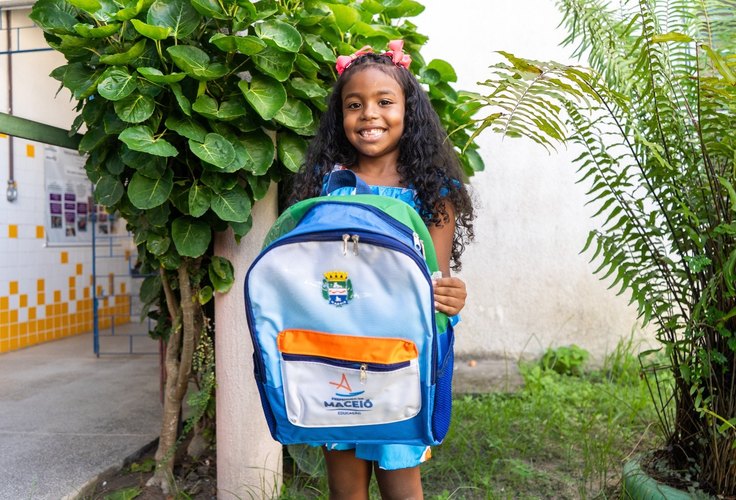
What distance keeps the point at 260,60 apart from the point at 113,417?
2.17 m

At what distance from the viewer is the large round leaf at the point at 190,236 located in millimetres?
2064

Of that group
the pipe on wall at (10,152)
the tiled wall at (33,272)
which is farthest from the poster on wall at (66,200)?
the pipe on wall at (10,152)

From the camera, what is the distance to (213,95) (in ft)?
6.69

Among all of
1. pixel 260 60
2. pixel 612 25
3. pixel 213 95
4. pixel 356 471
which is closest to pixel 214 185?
pixel 213 95

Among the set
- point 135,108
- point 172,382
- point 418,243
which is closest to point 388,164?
point 418,243

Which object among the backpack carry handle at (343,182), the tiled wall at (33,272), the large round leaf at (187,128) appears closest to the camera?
the backpack carry handle at (343,182)

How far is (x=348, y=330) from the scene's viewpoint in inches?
55.1

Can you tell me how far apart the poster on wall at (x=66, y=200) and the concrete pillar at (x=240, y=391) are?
3.30m

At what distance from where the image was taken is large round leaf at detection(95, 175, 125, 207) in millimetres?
2088

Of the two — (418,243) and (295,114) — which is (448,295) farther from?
(295,114)

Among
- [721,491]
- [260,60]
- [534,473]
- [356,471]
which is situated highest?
[260,60]

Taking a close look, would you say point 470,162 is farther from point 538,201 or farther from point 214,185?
point 538,201

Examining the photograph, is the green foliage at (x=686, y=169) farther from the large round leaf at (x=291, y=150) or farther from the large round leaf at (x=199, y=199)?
the large round leaf at (x=199, y=199)

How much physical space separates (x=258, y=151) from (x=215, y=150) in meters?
0.19
